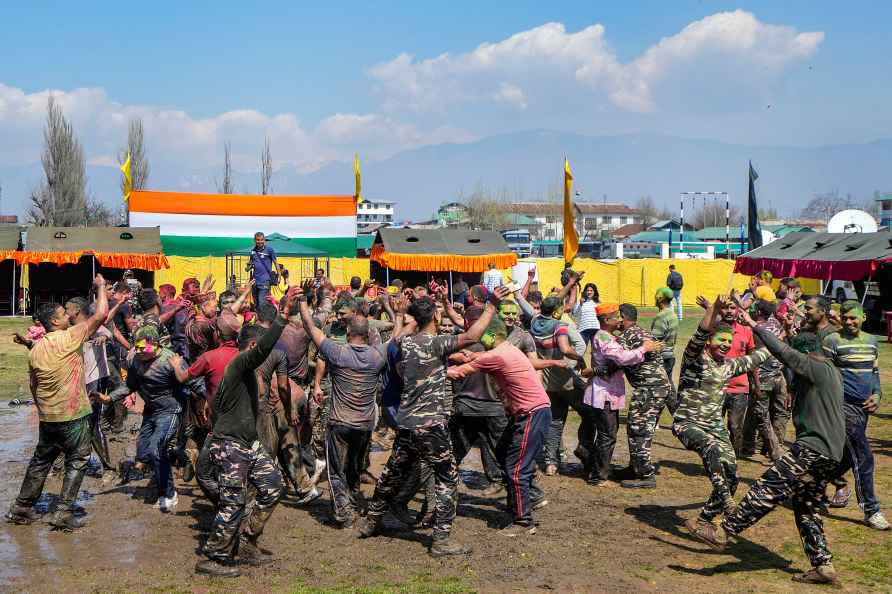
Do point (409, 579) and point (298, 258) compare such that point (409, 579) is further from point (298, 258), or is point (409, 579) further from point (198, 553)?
point (298, 258)

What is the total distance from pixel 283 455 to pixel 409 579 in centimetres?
255

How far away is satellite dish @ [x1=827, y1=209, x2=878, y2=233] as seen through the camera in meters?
33.0

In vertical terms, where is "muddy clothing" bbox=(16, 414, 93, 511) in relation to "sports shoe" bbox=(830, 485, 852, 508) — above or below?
above

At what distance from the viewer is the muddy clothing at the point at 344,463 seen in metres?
7.77

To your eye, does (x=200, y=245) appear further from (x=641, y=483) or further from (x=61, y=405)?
(x=641, y=483)

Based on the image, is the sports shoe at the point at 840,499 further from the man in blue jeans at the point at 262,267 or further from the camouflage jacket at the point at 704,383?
the man in blue jeans at the point at 262,267

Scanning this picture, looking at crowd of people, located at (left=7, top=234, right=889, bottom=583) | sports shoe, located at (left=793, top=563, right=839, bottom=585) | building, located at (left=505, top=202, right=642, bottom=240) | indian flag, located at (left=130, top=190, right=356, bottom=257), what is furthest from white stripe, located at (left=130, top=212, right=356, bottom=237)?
building, located at (left=505, top=202, right=642, bottom=240)

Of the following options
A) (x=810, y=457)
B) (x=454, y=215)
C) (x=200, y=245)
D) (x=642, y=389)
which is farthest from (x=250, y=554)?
(x=454, y=215)

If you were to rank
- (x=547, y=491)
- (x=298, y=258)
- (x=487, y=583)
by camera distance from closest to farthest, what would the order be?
(x=487, y=583), (x=547, y=491), (x=298, y=258)

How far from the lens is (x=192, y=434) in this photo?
862cm

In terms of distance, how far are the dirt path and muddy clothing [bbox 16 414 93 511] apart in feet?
1.02

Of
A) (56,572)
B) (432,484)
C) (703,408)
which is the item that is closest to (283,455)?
(432,484)

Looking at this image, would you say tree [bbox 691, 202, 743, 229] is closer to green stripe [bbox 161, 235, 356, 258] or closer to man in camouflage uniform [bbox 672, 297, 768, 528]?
green stripe [bbox 161, 235, 356, 258]

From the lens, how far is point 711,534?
7434 mm
